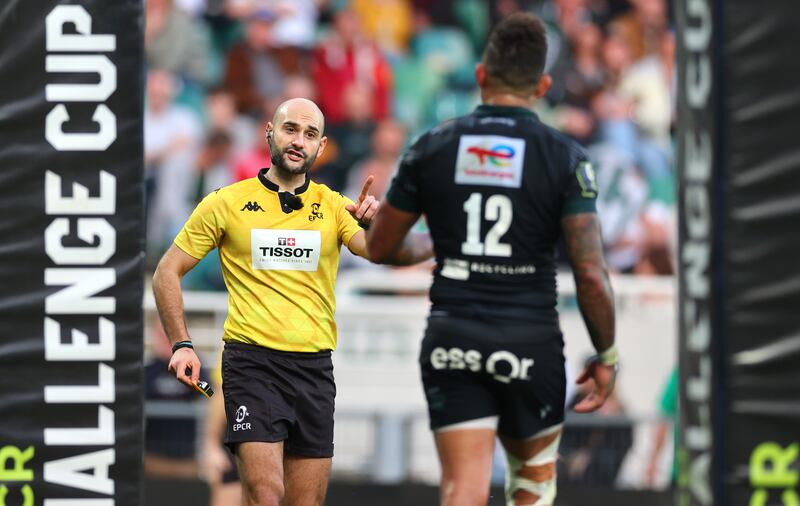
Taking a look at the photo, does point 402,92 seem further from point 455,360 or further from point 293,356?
point 455,360

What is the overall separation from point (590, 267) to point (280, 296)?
1847 mm

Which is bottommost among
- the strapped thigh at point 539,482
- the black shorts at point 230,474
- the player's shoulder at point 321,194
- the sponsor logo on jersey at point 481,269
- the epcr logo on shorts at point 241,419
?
the black shorts at point 230,474

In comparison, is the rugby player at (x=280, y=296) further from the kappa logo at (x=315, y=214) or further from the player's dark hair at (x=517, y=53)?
the player's dark hair at (x=517, y=53)

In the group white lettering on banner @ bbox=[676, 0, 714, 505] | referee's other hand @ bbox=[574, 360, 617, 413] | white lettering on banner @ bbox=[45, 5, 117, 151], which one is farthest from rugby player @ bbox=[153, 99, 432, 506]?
white lettering on banner @ bbox=[676, 0, 714, 505]

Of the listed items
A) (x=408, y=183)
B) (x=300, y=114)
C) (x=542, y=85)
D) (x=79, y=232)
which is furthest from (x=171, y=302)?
(x=542, y=85)

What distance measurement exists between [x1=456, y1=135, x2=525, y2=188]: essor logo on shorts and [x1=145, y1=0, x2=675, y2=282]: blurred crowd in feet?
28.7

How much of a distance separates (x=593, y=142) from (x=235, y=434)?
987cm

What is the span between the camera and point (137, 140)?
7.15m

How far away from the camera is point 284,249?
7074mm

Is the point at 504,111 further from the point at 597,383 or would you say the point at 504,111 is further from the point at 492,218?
the point at 597,383

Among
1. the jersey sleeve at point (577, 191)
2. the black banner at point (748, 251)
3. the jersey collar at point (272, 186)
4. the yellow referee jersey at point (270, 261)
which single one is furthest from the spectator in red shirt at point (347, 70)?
the jersey sleeve at point (577, 191)

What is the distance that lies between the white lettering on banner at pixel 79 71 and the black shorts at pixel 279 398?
1.29m

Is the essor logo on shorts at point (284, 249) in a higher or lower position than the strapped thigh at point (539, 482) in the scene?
higher

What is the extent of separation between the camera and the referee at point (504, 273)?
5.84 metres
